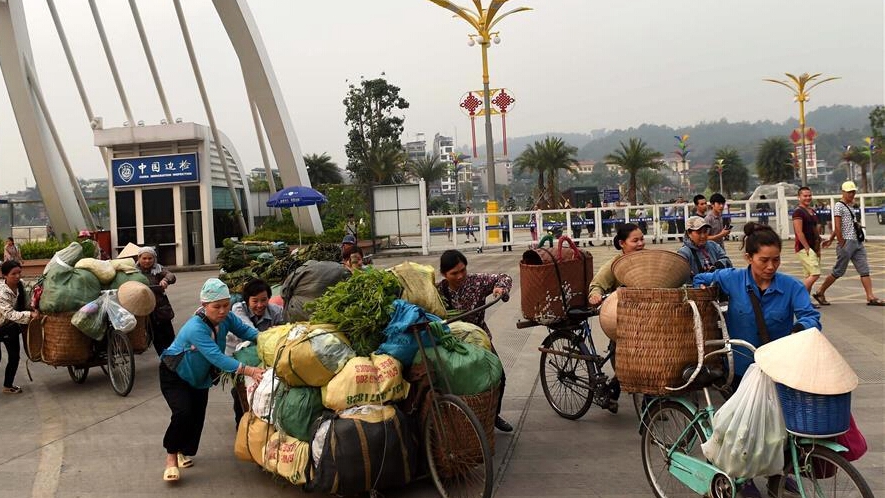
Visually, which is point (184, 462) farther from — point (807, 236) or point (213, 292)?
point (807, 236)

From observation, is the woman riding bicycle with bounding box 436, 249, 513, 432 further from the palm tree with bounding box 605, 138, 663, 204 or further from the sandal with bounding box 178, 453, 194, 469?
the palm tree with bounding box 605, 138, 663, 204

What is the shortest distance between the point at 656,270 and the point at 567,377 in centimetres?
173

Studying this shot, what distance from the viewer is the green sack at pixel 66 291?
25.0ft

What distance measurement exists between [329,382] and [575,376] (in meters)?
2.29

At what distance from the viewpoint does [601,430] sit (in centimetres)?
564

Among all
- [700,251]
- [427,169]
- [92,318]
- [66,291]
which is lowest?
[92,318]

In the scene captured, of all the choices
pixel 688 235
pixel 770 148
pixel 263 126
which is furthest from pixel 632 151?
pixel 688 235

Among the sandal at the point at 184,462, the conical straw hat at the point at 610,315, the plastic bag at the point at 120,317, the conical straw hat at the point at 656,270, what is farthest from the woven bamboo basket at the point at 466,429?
the plastic bag at the point at 120,317

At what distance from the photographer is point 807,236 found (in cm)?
947

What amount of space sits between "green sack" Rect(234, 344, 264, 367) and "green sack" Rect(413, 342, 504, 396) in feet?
4.71

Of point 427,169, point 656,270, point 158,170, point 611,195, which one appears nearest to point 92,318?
point 656,270

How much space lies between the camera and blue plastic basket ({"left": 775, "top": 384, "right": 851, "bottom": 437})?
303 centimetres

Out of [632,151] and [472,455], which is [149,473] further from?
[632,151]

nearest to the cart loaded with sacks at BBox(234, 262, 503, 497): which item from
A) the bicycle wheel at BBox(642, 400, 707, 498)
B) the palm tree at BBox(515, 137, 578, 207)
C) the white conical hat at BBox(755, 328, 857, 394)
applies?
the bicycle wheel at BBox(642, 400, 707, 498)
